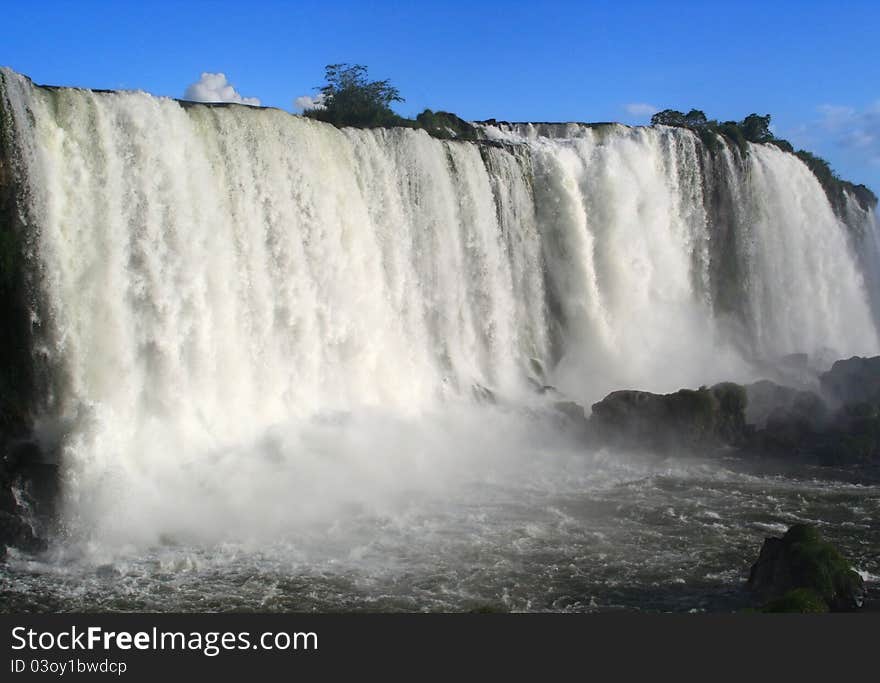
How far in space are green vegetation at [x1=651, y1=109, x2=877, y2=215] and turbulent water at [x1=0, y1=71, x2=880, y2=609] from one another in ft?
16.1

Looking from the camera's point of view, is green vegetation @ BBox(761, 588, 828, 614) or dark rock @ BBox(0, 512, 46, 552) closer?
green vegetation @ BBox(761, 588, 828, 614)

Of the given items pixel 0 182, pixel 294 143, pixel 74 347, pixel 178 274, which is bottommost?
pixel 74 347

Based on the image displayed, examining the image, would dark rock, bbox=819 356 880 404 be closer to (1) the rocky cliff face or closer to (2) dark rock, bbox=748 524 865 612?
(2) dark rock, bbox=748 524 865 612

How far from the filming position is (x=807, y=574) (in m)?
10.3

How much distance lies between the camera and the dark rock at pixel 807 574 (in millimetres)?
10195

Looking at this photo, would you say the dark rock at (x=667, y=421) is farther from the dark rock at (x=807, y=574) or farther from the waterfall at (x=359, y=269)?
the dark rock at (x=807, y=574)

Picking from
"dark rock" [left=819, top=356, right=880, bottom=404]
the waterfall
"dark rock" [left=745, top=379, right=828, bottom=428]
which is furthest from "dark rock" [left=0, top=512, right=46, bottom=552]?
"dark rock" [left=819, top=356, right=880, bottom=404]

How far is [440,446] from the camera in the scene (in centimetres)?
1762

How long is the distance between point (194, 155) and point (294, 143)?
7.44ft

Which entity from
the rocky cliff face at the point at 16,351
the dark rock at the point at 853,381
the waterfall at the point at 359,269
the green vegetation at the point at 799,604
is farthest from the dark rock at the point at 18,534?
the dark rock at the point at 853,381

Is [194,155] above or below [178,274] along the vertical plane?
above

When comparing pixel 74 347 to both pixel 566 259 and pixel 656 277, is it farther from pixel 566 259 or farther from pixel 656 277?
pixel 656 277

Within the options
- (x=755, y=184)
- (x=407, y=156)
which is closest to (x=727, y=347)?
(x=755, y=184)

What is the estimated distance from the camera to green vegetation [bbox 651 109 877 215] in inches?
1112
